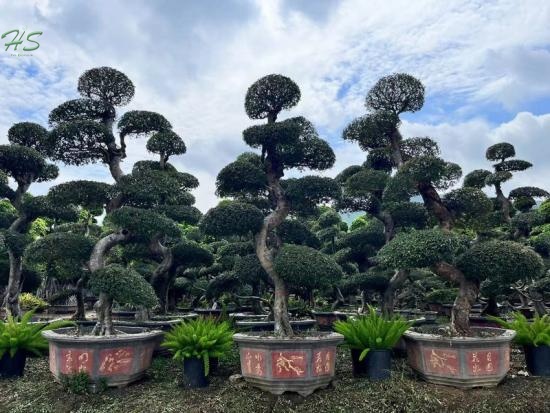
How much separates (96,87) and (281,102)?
4.55 metres

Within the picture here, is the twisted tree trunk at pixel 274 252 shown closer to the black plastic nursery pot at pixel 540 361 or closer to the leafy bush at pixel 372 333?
the leafy bush at pixel 372 333

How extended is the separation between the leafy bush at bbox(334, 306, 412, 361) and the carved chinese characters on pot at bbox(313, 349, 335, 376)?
0.45 meters

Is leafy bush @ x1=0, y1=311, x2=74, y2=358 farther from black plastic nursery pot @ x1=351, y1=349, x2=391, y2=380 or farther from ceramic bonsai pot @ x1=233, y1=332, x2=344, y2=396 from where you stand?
black plastic nursery pot @ x1=351, y1=349, x2=391, y2=380

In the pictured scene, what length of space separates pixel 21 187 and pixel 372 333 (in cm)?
1061

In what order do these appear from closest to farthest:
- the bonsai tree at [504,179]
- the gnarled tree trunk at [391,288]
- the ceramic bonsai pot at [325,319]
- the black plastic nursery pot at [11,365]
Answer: the black plastic nursery pot at [11,365] → the gnarled tree trunk at [391,288] → the ceramic bonsai pot at [325,319] → the bonsai tree at [504,179]

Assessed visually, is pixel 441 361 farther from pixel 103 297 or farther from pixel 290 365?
pixel 103 297

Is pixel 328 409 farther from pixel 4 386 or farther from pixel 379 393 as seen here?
pixel 4 386

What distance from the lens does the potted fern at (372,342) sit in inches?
250

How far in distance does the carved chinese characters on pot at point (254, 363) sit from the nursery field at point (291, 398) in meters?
0.25

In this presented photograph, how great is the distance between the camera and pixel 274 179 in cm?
933

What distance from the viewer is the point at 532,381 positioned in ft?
20.5

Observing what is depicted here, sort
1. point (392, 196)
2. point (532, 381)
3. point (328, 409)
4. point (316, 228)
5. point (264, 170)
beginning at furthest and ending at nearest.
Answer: point (316, 228), point (264, 170), point (392, 196), point (532, 381), point (328, 409)

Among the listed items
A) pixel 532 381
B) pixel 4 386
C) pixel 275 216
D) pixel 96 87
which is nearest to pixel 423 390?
pixel 532 381

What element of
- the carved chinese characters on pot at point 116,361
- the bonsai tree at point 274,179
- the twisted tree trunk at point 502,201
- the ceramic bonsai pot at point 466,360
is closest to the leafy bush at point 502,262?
the ceramic bonsai pot at point 466,360
